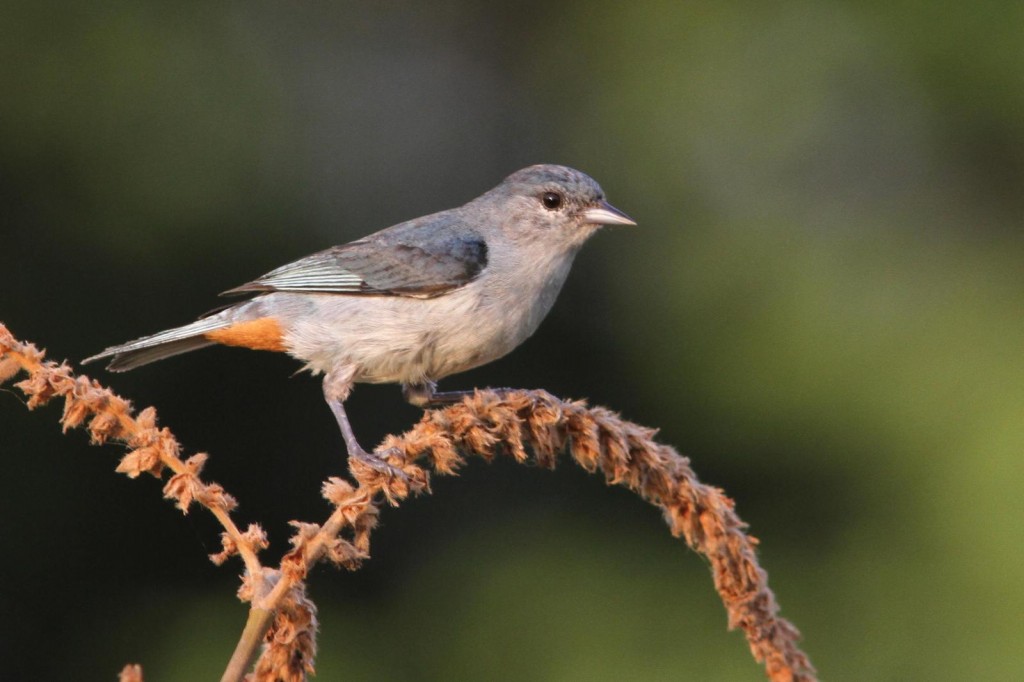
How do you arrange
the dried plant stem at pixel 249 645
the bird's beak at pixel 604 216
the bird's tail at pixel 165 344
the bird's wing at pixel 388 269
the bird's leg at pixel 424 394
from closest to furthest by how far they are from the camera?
1. the dried plant stem at pixel 249 645
2. the bird's tail at pixel 165 344
3. the bird's wing at pixel 388 269
4. the bird's leg at pixel 424 394
5. the bird's beak at pixel 604 216

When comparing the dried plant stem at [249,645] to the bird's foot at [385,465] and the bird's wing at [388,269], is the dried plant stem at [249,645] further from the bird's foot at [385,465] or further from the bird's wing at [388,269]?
the bird's wing at [388,269]

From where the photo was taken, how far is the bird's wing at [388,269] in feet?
13.2

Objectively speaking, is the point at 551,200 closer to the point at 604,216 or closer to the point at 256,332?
the point at 604,216

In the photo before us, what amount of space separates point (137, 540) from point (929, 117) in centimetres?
558

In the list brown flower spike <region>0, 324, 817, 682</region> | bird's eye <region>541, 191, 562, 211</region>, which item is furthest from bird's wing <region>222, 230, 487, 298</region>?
brown flower spike <region>0, 324, 817, 682</region>

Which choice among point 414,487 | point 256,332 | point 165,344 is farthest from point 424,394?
point 414,487

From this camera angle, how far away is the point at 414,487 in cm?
230

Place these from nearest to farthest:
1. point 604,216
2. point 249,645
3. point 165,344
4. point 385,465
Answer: point 249,645
point 385,465
point 165,344
point 604,216

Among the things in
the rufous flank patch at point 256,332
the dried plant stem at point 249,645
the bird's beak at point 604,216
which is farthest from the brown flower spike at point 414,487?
Answer: the bird's beak at point 604,216

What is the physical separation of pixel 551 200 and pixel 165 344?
153 centimetres

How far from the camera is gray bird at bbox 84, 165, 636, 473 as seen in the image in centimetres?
385

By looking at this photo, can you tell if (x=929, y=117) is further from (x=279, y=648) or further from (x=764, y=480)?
(x=279, y=648)

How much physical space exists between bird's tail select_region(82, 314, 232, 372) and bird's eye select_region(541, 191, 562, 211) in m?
1.27

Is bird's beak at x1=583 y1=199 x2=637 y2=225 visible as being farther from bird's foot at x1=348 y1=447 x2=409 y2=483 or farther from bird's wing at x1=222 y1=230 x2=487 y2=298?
bird's foot at x1=348 y1=447 x2=409 y2=483
